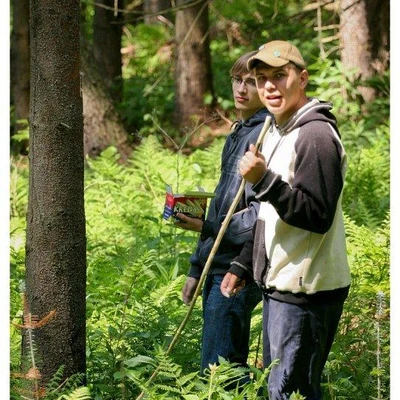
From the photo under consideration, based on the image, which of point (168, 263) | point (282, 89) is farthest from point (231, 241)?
point (168, 263)

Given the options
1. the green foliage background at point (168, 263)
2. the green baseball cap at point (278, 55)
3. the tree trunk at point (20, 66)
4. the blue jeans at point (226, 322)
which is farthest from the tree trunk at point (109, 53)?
the green baseball cap at point (278, 55)

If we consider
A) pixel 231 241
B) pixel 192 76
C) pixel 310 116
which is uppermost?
pixel 192 76

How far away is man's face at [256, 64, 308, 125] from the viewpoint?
12.0ft

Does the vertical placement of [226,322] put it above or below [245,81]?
below

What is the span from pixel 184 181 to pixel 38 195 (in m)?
5.11

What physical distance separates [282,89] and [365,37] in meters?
8.32

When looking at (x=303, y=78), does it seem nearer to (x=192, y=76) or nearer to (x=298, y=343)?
(x=298, y=343)

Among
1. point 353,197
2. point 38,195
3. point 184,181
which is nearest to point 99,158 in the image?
point 184,181

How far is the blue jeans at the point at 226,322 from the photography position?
13.8 ft

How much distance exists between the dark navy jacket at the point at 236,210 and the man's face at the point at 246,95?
0.04m

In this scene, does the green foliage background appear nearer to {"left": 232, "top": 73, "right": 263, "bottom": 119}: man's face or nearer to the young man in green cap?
the young man in green cap

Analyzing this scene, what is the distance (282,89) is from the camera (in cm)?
366

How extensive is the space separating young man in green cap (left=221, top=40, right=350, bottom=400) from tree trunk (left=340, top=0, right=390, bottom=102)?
26.7ft
